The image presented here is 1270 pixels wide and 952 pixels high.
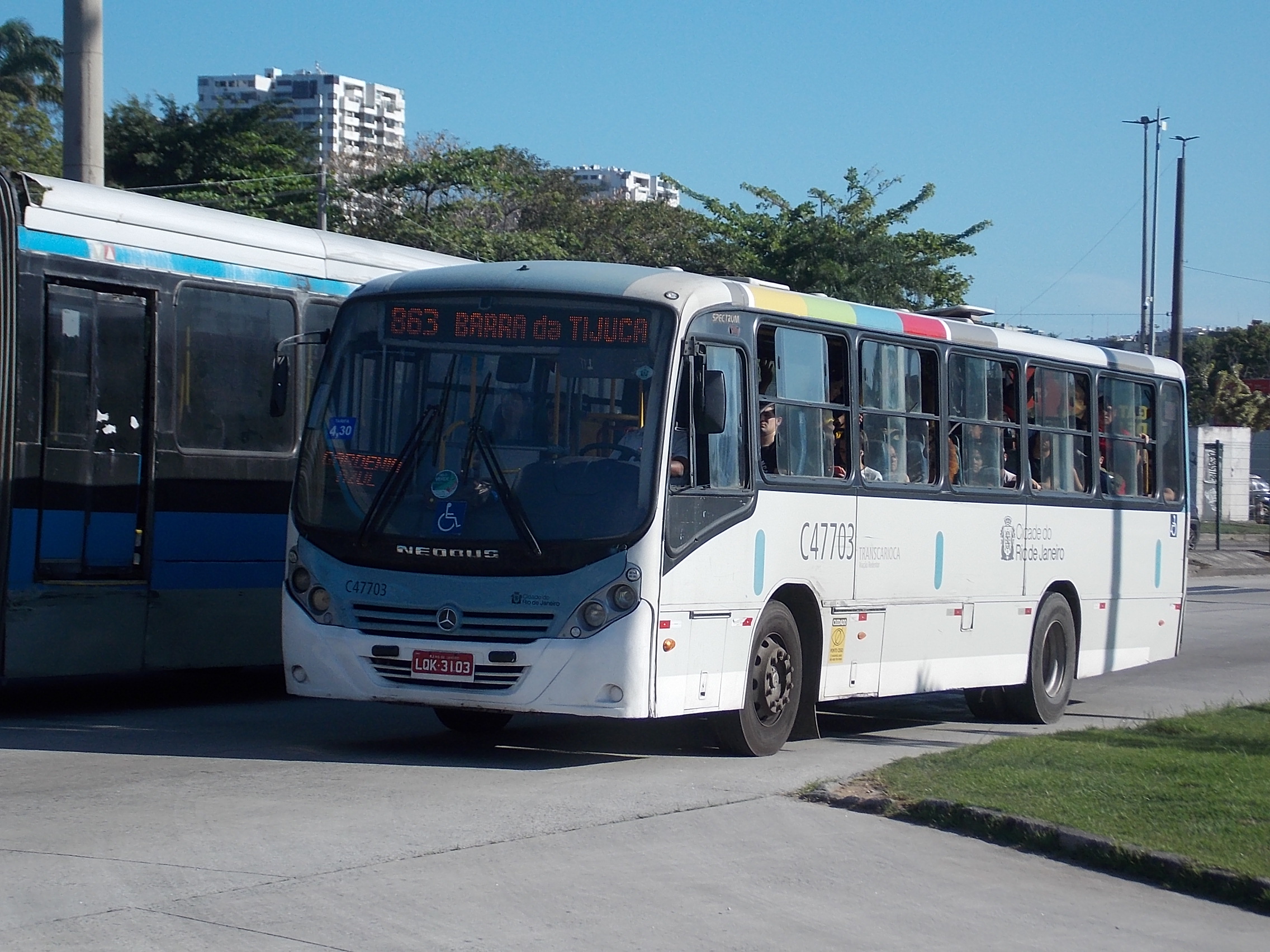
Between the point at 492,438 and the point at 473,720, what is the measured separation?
2.42 meters

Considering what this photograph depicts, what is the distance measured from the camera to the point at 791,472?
10414 millimetres

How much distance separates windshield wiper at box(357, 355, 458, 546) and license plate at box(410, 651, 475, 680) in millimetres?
780

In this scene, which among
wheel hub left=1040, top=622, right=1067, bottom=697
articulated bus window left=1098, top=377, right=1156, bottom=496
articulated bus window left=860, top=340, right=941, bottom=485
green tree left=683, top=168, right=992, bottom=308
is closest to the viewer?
articulated bus window left=860, top=340, right=941, bottom=485

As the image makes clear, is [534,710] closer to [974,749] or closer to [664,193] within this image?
[974,749]

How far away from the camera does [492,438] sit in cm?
933

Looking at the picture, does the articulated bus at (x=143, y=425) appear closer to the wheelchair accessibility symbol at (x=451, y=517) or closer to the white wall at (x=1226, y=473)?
the wheelchair accessibility symbol at (x=451, y=517)

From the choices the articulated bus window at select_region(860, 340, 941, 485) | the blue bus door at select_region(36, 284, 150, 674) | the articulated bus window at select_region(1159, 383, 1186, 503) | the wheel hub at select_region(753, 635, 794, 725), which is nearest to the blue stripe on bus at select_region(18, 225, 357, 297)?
the blue bus door at select_region(36, 284, 150, 674)

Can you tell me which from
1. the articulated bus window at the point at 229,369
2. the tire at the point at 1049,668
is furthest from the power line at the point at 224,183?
the tire at the point at 1049,668

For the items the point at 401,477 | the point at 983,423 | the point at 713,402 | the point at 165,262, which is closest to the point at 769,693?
the point at 713,402

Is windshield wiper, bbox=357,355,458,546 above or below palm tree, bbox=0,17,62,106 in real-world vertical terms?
below

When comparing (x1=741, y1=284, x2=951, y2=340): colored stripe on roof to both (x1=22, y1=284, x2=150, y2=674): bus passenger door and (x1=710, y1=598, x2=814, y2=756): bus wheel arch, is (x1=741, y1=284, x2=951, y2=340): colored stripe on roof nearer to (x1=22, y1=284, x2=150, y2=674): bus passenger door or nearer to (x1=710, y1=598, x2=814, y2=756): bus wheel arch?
(x1=710, y1=598, x2=814, y2=756): bus wheel arch

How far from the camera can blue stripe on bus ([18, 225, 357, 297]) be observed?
1073 cm

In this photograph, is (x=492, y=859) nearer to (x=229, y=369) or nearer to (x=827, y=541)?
(x=827, y=541)

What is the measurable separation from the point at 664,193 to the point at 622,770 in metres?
52.2
